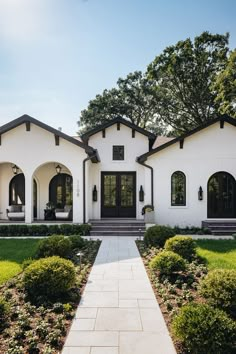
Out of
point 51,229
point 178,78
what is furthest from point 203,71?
point 51,229

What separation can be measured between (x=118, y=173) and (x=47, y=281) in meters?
10.5

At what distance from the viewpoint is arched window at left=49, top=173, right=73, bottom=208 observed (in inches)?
616

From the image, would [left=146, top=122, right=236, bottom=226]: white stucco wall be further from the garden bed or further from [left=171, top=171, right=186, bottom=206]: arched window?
the garden bed

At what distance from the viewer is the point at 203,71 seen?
25.7m

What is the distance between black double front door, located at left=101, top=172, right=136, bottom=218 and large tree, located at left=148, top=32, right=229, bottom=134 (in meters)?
13.7

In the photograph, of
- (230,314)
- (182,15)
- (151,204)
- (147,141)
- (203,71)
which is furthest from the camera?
(203,71)

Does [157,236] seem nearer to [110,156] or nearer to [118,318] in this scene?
[118,318]

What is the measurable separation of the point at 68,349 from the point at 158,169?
37.5 ft

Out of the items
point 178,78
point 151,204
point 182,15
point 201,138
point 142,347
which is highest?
point 178,78

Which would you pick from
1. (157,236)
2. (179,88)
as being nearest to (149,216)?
(157,236)

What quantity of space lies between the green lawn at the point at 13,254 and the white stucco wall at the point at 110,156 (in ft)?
16.6

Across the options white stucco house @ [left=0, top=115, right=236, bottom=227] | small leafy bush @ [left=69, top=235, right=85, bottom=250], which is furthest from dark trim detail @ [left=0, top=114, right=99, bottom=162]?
small leafy bush @ [left=69, top=235, right=85, bottom=250]

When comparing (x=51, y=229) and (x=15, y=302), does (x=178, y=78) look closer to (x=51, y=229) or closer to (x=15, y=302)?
(x=51, y=229)

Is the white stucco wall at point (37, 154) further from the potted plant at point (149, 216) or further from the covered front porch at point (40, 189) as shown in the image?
the potted plant at point (149, 216)
